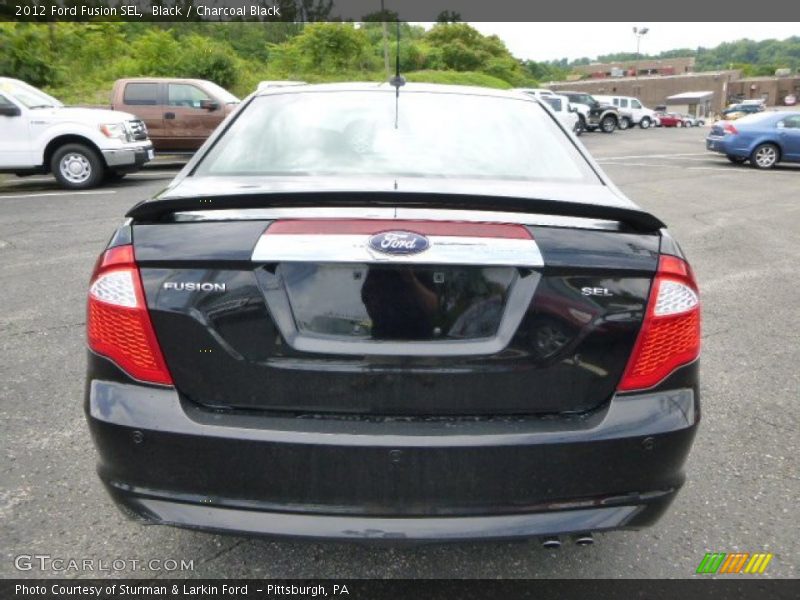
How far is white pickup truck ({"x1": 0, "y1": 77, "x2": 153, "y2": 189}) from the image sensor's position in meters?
11.0

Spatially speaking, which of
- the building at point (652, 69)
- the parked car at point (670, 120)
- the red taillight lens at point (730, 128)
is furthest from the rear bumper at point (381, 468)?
the building at point (652, 69)

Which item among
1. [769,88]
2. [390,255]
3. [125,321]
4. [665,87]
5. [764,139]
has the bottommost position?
[764,139]

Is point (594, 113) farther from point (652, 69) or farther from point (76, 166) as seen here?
point (652, 69)

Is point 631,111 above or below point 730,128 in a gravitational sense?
below

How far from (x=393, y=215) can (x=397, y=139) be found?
968 mm

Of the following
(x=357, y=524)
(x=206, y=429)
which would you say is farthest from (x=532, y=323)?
(x=206, y=429)

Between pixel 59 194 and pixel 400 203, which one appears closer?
pixel 400 203

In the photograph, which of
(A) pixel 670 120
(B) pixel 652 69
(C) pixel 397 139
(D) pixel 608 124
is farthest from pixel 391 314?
(B) pixel 652 69

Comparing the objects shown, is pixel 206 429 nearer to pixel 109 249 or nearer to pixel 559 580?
pixel 109 249

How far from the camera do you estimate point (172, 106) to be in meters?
14.9

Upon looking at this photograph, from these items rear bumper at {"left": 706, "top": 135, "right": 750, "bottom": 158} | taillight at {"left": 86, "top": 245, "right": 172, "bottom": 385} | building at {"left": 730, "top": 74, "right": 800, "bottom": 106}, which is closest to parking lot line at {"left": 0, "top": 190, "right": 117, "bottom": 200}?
taillight at {"left": 86, "top": 245, "right": 172, "bottom": 385}
